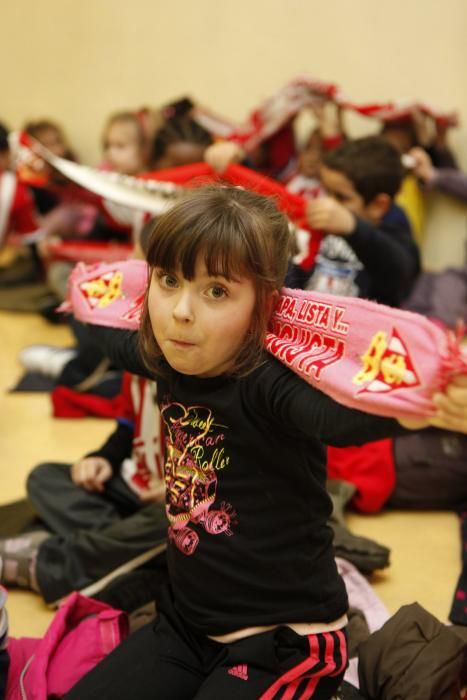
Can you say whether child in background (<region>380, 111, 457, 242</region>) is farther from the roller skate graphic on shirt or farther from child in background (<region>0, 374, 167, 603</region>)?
the roller skate graphic on shirt

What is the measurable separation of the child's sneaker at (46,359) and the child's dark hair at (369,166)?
3.06 feet

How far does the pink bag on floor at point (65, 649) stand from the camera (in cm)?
107

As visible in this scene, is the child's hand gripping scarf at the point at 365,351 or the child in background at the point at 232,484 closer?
the child's hand gripping scarf at the point at 365,351

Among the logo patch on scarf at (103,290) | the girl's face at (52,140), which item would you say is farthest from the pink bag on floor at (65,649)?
the girl's face at (52,140)

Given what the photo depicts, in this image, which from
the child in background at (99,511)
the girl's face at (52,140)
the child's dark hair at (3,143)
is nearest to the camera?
the child in background at (99,511)

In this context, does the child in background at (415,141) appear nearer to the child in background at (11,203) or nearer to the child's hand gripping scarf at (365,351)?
the child in background at (11,203)

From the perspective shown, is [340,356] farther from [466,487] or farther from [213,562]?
[466,487]

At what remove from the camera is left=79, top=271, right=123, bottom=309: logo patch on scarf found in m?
1.12

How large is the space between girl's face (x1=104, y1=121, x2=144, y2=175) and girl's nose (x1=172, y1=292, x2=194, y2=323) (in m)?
2.12

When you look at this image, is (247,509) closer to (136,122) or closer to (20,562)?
(20,562)

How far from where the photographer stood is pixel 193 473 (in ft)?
3.12

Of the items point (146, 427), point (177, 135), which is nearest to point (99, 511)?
point (146, 427)

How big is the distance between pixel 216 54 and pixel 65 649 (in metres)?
2.54

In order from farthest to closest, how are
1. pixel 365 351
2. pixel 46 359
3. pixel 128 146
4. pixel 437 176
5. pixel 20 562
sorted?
pixel 128 146 → pixel 437 176 → pixel 46 359 → pixel 20 562 → pixel 365 351
